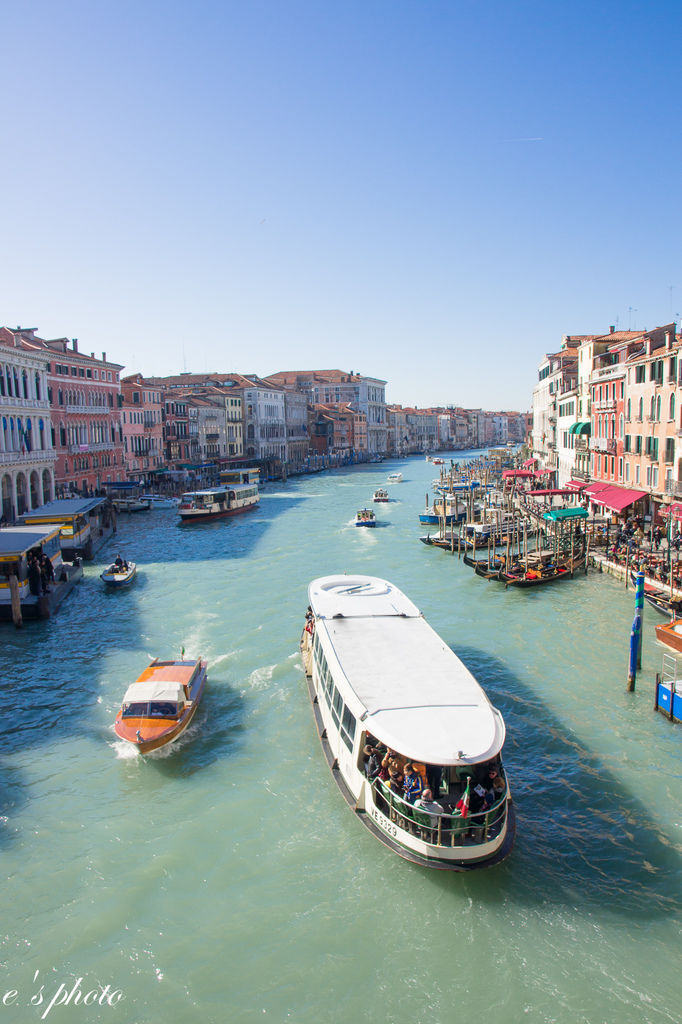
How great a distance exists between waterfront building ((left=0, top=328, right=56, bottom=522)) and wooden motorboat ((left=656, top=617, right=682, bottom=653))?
1261 inches

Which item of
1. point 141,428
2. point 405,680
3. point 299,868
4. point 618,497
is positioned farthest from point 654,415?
point 141,428

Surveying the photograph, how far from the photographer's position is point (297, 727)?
14.7 m

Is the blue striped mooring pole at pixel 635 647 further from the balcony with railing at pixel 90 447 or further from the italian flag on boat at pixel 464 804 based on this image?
the balcony with railing at pixel 90 447

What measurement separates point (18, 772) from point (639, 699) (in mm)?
12498

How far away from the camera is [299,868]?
10.3 metres

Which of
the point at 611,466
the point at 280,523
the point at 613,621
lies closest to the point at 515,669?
the point at 613,621

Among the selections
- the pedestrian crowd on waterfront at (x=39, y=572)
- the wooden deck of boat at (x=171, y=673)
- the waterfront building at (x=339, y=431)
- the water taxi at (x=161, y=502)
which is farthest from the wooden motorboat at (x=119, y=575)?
the waterfront building at (x=339, y=431)

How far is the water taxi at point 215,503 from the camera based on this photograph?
49250mm

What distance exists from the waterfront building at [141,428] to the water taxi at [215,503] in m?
13.4

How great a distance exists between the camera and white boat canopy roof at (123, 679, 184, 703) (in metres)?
14.2

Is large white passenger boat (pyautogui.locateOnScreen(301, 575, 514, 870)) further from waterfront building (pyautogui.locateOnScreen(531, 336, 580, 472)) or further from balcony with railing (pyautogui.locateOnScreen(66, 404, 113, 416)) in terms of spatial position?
balcony with railing (pyautogui.locateOnScreen(66, 404, 113, 416))

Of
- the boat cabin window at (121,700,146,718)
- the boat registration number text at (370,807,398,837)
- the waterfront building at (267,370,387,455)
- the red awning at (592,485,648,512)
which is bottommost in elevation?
the boat registration number text at (370,807,398,837)

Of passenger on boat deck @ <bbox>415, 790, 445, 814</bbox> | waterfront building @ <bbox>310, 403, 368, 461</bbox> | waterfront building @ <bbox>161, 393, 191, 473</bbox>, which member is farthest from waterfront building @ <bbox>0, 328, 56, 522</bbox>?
waterfront building @ <bbox>310, 403, 368, 461</bbox>

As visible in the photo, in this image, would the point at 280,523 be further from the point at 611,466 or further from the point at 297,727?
the point at 297,727
